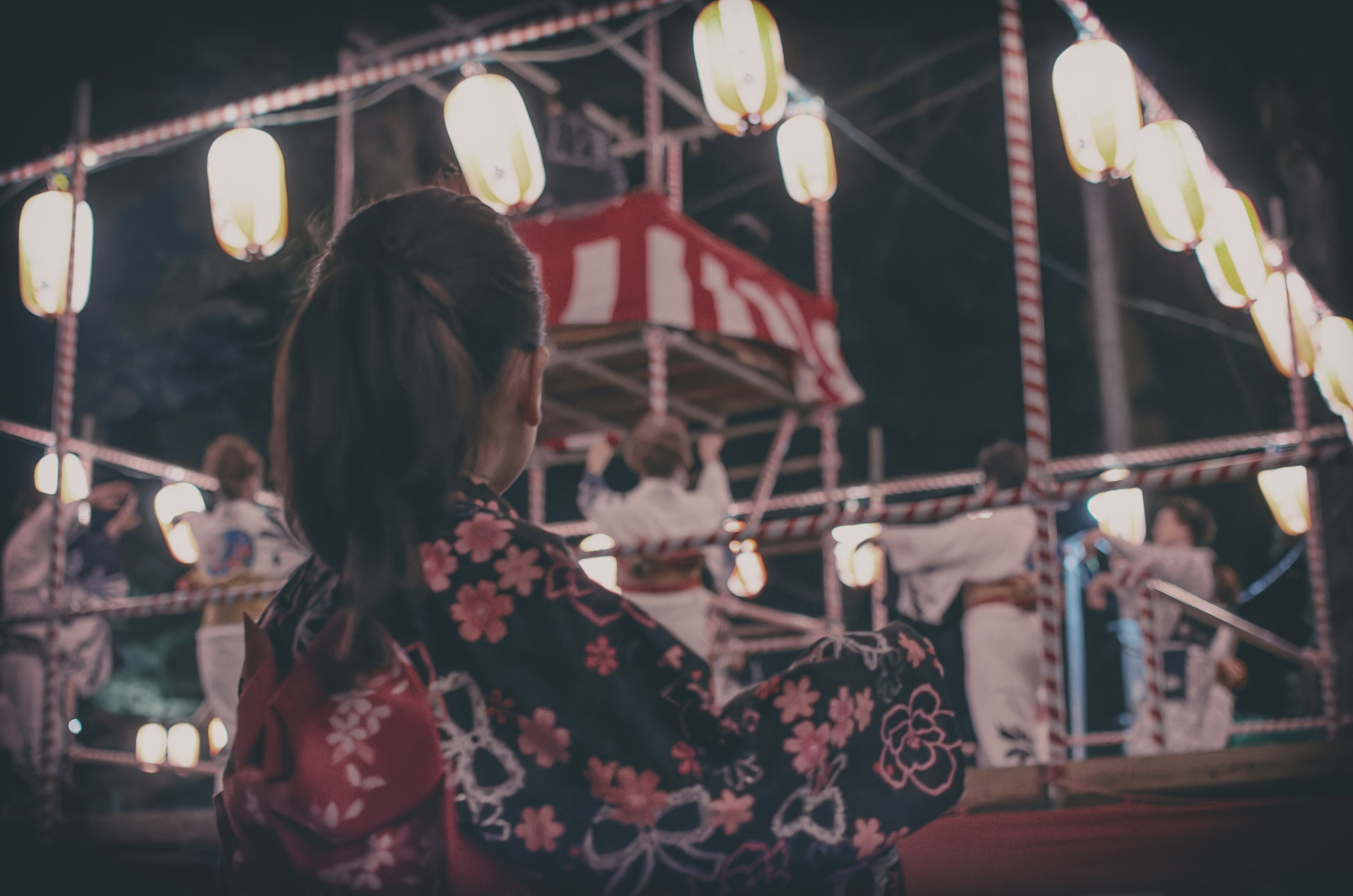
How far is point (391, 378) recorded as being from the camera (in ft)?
4.61

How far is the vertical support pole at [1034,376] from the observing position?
3.05 meters

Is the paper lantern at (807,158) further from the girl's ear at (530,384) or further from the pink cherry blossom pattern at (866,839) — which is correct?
the pink cherry blossom pattern at (866,839)

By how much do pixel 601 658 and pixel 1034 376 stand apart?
2.27 m

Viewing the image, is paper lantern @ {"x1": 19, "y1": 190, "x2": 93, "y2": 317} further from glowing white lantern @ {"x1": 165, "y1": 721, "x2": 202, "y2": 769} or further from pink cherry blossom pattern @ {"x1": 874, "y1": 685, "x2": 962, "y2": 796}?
glowing white lantern @ {"x1": 165, "y1": 721, "x2": 202, "y2": 769}

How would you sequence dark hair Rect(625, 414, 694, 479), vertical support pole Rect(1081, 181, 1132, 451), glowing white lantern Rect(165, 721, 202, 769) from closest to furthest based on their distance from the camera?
dark hair Rect(625, 414, 694, 479) → glowing white lantern Rect(165, 721, 202, 769) → vertical support pole Rect(1081, 181, 1132, 451)

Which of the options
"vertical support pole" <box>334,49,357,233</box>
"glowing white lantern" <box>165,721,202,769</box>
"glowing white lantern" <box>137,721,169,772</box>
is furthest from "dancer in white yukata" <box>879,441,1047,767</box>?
"glowing white lantern" <box>137,721,169,772</box>

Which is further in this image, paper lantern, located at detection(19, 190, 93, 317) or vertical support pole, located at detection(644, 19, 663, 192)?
vertical support pole, located at detection(644, 19, 663, 192)

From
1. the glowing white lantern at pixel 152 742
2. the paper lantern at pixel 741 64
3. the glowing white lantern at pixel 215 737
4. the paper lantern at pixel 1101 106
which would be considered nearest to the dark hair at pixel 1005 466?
the paper lantern at pixel 1101 106

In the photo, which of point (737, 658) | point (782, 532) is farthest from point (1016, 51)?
point (737, 658)

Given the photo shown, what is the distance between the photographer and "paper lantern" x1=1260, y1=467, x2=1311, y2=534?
7117mm

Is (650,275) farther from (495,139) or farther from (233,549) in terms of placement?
(233,549)

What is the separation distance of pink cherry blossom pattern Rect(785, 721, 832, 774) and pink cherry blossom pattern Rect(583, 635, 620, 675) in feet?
0.78

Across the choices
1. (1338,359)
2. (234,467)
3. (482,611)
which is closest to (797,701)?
(482,611)

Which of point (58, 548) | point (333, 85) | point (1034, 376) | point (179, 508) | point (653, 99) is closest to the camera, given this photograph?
point (1034, 376)
